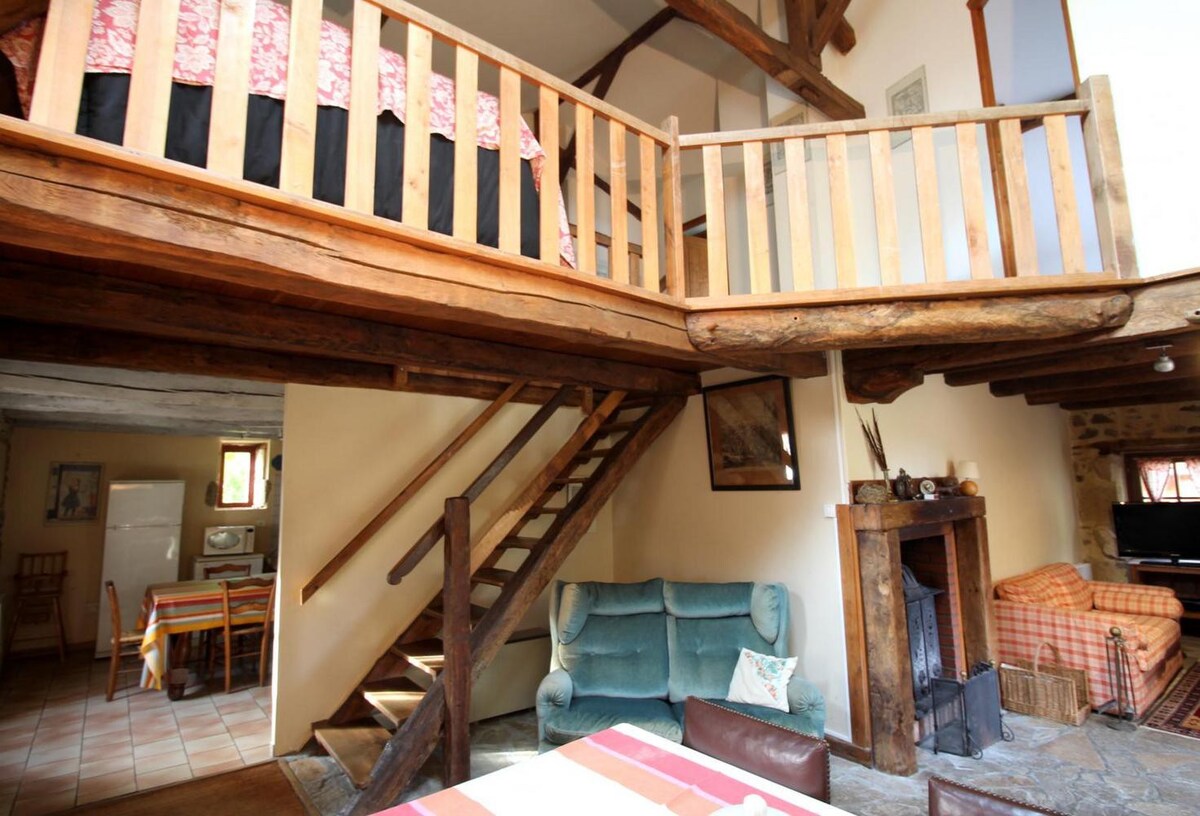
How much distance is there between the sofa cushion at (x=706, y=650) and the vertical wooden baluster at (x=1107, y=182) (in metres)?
2.54

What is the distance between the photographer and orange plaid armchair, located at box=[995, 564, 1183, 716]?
387 cm

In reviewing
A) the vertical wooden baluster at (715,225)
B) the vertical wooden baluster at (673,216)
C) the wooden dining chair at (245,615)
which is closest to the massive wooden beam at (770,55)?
the vertical wooden baluster at (673,216)

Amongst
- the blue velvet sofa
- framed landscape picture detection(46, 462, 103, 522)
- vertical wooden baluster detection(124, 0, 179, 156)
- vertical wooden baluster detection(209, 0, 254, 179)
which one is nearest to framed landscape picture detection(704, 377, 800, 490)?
the blue velvet sofa

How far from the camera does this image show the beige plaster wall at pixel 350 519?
3.52m

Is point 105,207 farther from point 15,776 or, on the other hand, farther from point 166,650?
point 166,650

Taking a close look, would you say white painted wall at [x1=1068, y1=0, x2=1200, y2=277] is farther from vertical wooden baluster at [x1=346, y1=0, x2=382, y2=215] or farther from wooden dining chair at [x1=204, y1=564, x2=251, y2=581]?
wooden dining chair at [x1=204, y1=564, x2=251, y2=581]

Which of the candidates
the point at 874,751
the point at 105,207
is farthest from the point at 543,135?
the point at 874,751

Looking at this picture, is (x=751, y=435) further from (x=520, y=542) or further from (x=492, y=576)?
(x=492, y=576)

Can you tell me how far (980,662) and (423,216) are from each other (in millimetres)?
4508

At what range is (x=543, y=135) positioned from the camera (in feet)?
7.39

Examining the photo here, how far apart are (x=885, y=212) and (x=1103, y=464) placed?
17.9 ft

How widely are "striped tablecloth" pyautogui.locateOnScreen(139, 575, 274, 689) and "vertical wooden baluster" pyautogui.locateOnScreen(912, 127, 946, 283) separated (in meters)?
5.03

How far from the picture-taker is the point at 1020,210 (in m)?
2.46

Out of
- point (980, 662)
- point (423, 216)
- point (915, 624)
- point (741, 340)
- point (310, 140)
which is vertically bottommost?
point (980, 662)
